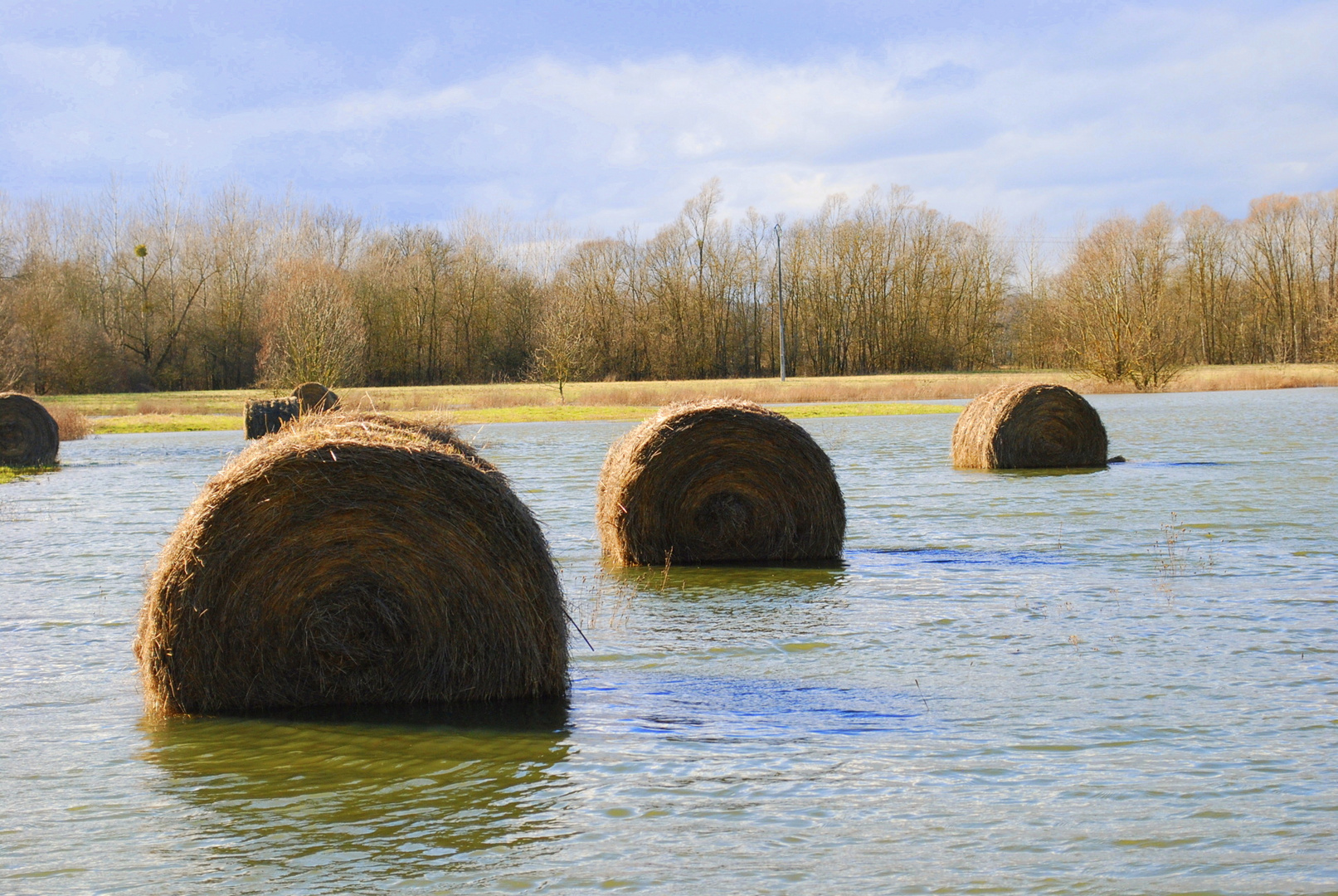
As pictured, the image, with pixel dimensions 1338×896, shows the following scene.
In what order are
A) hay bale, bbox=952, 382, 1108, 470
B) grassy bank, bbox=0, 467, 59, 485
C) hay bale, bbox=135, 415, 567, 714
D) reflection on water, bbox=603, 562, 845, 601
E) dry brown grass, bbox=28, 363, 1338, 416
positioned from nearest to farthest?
hay bale, bbox=135, 415, 567, 714, reflection on water, bbox=603, 562, 845, 601, hay bale, bbox=952, 382, 1108, 470, grassy bank, bbox=0, 467, 59, 485, dry brown grass, bbox=28, 363, 1338, 416

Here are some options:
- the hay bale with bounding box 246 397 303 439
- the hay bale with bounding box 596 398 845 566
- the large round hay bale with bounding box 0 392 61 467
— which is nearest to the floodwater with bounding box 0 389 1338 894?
the hay bale with bounding box 596 398 845 566

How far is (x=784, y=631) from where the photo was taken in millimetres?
8883

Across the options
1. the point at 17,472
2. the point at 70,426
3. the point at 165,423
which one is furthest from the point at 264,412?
the point at 165,423

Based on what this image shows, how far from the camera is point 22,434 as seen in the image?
27875 mm

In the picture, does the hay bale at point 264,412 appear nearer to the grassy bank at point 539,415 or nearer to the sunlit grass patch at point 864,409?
the grassy bank at point 539,415

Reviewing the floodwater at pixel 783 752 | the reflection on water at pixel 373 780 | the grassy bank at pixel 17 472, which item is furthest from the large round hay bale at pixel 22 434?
the reflection on water at pixel 373 780

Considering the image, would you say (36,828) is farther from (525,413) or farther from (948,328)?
(948,328)

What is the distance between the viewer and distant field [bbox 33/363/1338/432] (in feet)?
Answer: 154

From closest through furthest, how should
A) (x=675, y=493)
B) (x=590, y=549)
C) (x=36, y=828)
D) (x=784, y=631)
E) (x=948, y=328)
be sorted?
(x=36, y=828) < (x=784, y=631) < (x=675, y=493) < (x=590, y=549) < (x=948, y=328)

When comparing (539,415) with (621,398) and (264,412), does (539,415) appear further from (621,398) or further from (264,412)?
(264,412)

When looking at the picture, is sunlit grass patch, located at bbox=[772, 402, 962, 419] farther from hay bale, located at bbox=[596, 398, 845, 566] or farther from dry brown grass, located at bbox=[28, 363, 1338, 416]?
hay bale, located at bbox=[596, 398, 845, 566]

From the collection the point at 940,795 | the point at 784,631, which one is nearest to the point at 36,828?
the point at 940,795

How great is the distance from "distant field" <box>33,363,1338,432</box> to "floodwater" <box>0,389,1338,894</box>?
33593 millimetres

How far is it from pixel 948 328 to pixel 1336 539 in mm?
83207
